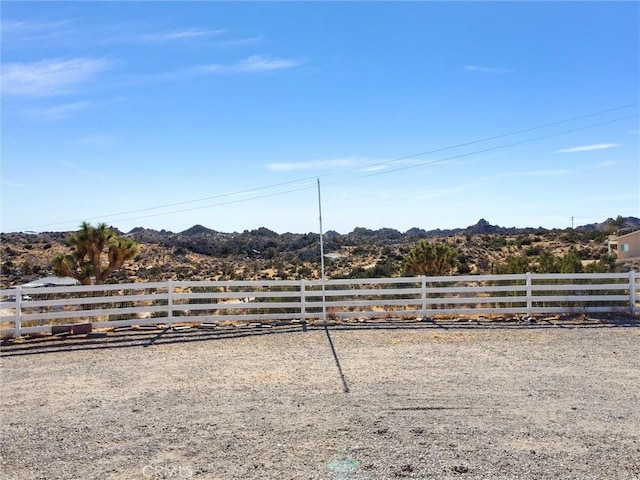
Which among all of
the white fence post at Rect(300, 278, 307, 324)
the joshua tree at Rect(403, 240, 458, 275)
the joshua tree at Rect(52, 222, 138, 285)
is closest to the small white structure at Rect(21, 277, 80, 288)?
the joshua tree at Rect(52, 222, 138, 285)

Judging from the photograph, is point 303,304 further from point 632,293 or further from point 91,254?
point 91,254

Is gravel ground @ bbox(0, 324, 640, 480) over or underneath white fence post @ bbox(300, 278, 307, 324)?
underneath

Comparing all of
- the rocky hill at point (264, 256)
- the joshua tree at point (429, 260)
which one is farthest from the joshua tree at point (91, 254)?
the joshua tree at point (429, 260)

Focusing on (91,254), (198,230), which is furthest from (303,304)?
(198,230)

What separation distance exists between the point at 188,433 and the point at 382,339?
707cm

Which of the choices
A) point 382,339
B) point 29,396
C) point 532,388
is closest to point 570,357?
point 532,388

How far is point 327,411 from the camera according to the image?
6996mm

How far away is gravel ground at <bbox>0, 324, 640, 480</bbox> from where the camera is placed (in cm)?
536

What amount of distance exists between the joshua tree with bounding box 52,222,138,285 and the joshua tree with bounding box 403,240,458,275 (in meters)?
14.4

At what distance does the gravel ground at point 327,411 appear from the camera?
5.36 metres

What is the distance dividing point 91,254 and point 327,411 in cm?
2159

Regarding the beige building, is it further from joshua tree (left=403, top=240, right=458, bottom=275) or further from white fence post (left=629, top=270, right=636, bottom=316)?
white fence post (left=629, top=270, right=636, bottom=316)

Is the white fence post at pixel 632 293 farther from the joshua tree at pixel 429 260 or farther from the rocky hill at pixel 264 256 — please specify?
the rocky hill at pixel 264 256

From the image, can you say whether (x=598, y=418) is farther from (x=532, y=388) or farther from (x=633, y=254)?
(x=633, y=254)
